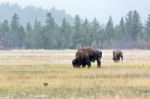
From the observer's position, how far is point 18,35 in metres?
154

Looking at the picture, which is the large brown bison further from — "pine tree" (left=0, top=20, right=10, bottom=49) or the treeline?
"pine tree" (left=0, top=20, right=10, bottom=49)

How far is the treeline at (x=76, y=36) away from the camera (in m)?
148

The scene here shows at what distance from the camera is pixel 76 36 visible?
148 meters

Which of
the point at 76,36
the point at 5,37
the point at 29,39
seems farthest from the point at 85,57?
the point at 5,37

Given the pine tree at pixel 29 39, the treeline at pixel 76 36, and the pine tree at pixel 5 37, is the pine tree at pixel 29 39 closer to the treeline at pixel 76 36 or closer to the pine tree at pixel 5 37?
the treeline at pixel 76 36

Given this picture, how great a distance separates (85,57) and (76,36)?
102 meters

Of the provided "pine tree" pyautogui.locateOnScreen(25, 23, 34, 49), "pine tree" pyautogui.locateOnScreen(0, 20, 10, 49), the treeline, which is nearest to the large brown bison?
the treeline

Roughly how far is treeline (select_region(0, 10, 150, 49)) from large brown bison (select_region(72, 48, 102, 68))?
95.7 m

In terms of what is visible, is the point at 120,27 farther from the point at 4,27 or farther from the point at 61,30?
the point at 4,27

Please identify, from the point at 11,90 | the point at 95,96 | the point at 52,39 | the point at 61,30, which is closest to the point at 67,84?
the point at 11,90

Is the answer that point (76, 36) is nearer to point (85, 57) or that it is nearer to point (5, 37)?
point (5, 37)

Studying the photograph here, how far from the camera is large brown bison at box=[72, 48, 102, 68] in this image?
150 feet

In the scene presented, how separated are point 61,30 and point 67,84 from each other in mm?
130257

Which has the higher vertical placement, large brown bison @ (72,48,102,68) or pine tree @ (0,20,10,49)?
pine tree @ (0,20,10,49)
